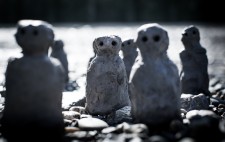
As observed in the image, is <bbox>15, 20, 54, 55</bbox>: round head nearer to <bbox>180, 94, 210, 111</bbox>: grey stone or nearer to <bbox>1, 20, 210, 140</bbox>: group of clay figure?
<bbox>1, 20, 210, 140</bbox>: group of clay figure

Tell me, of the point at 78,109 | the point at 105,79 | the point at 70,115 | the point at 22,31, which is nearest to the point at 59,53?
the point at 78,109

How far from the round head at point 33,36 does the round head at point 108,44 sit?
1495 millimetres

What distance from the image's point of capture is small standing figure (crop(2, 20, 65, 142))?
167 inches

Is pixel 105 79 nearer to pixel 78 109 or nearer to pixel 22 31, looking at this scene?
pixel 78 109

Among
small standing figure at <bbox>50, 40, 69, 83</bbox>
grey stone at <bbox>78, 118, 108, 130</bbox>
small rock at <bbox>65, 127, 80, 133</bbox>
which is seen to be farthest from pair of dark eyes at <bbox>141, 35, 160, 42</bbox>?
small standing figure at <bbox>50, 40, 69, 83</bbox>

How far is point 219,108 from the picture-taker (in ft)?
19.9

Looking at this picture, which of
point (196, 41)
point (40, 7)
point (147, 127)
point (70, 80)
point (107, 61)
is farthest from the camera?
point (40, 7)

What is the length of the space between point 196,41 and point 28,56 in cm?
403

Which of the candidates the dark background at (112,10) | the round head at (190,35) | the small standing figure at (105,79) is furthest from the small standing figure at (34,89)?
the dark background at (112,10)

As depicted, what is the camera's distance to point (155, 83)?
4.54 metres

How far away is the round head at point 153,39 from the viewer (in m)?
4.56

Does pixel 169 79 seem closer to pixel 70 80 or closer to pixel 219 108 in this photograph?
pixel 219 108

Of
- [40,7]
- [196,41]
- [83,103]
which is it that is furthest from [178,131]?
[40,7]

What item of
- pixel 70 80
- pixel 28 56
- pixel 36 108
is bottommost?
pixel 70 80
